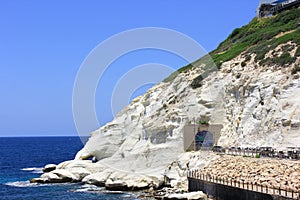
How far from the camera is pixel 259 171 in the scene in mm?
31828

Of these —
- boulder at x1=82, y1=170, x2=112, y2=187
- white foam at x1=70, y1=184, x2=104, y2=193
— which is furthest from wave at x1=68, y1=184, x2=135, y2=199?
boulder at x1=82, y1=170, x2=112, y2=187

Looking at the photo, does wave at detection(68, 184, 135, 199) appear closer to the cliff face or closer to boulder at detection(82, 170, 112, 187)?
boulder at detection(82, 170, 112, 187)

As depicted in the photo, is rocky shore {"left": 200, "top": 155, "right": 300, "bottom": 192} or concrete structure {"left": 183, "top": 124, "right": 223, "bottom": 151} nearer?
rocky shore {"left": 200, "top": 155, "right": 300, "bottom": 192}

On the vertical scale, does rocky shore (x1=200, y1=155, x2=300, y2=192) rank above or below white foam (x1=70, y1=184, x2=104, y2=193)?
above

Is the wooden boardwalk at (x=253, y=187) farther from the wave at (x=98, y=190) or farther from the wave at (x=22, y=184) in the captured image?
the wave at (x=22, y=184)

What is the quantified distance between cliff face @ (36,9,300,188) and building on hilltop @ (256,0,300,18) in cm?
555

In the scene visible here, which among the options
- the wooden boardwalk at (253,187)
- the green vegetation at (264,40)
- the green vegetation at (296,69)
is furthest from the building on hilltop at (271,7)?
the wooden boardwalk at (253,187)

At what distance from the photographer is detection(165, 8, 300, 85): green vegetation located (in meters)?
49.3

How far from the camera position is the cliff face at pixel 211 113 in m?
40.6

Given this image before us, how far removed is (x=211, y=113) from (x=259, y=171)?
1804cm

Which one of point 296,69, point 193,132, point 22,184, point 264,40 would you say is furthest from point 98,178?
point 264,40

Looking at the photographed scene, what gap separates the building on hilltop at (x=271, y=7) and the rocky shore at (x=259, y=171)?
130 feet

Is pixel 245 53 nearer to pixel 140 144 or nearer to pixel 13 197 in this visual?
pixel 140 144

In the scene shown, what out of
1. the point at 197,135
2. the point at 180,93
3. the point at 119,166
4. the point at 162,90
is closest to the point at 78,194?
the point at 119,166
